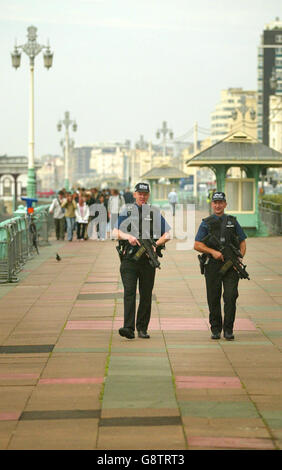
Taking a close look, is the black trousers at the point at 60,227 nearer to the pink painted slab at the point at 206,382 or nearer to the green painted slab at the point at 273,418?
the pink painted slab at the point at 206,382

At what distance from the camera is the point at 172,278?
58.6ft

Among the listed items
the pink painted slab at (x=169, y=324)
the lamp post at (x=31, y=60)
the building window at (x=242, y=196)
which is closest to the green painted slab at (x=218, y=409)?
the pink painted slab at (x=169, y=324)

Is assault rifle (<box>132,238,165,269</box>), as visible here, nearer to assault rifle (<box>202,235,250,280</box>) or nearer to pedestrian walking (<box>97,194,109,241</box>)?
assault rifle (<box>202,235,250,280</box>)

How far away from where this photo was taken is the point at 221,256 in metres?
10.6

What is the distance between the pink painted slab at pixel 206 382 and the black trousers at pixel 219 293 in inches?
86.3

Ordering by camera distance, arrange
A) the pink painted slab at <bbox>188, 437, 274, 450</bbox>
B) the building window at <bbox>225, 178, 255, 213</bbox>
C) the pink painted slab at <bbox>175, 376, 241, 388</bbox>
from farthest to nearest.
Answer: the building window at <bbox>225, 178, 255, 213</bbox>, the pink painted slab at <bbox>175, 376, 241, 388</bbox>, the pink painted slab at <bbox>188, 437, 274, 450</bbox>

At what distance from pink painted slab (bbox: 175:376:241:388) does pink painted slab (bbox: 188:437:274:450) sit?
1.75 m

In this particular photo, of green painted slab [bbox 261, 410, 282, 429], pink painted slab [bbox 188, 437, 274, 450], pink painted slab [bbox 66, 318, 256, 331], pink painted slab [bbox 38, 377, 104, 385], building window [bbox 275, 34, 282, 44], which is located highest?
building window [bbox 275, 34, 282, 44]

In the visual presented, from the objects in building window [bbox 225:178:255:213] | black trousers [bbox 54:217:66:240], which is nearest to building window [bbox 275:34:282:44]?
building window [bbox 225:178:255:213]

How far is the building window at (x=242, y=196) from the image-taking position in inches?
1227

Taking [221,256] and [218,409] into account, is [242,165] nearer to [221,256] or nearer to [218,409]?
[221,256]

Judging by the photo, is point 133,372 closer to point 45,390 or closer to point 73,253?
point 45,390

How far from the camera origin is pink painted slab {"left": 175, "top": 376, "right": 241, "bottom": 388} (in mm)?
8227
